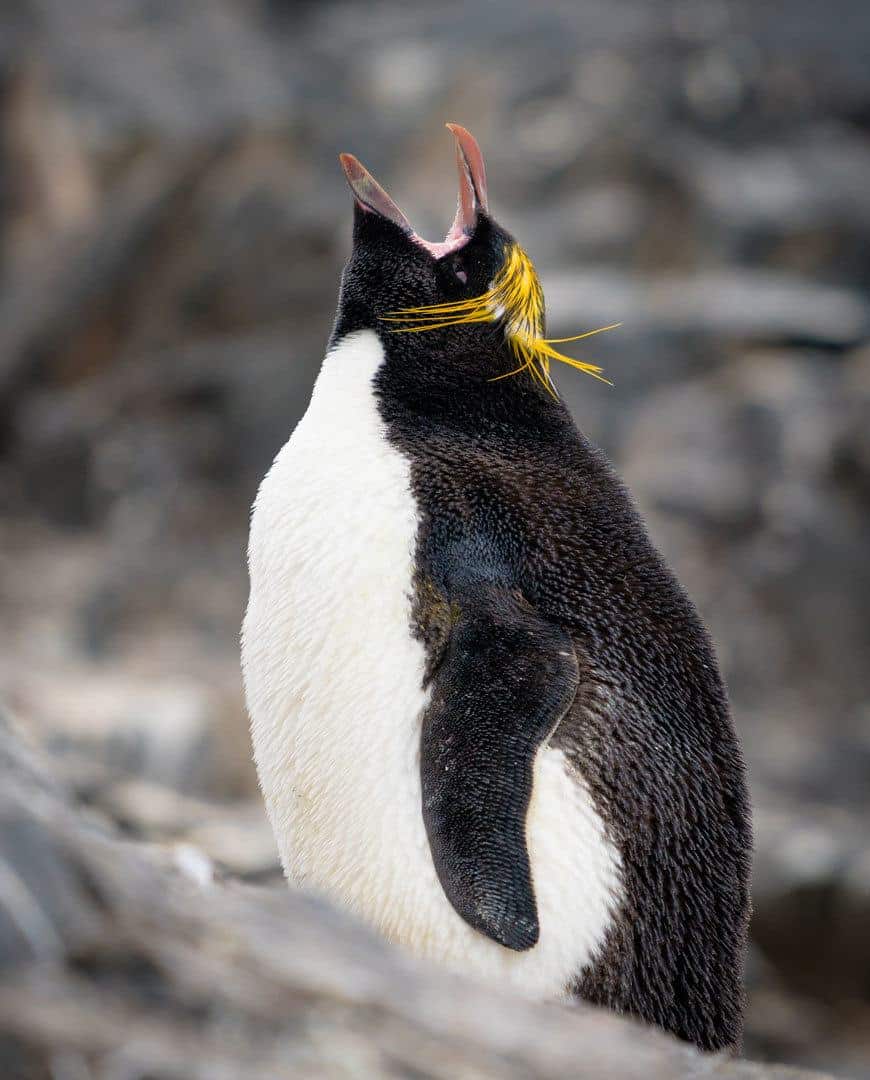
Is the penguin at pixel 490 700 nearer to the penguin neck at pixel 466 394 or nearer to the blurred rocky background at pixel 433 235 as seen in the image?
the penguin neck at pixel 466 394

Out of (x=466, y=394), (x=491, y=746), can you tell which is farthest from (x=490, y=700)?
(x=466, y=394)

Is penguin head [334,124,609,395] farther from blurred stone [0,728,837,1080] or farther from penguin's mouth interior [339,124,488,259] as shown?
blurred stone [0,728,837,1080]

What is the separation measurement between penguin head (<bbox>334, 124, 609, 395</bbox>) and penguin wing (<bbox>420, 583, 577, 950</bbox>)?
0.45m

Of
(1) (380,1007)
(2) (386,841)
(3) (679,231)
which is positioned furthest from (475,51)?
(1) (380,1007)

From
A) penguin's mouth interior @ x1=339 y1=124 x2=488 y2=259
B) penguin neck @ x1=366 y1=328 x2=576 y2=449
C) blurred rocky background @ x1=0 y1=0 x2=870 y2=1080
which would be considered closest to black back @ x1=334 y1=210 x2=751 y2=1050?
penguin neck @ x1=366 y1=328 x2=576 y2=449

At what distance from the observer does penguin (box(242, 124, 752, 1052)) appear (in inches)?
67.8

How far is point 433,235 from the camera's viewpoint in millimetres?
7562

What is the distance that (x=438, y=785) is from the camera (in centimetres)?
171

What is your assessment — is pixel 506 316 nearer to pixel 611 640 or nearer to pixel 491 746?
pixel 611 640

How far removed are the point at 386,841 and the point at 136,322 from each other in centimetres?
781

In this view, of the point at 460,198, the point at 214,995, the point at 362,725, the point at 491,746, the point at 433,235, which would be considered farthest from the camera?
the point at 433,235

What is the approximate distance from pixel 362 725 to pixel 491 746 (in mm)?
215

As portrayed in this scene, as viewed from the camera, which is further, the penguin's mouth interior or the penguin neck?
the penguin's mouth interior

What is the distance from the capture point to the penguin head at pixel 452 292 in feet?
6.85
